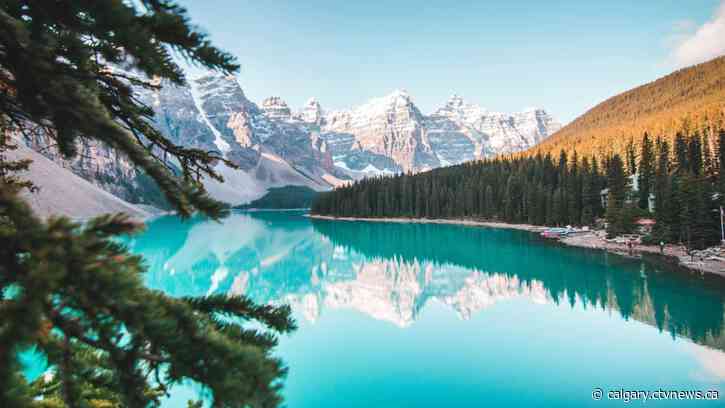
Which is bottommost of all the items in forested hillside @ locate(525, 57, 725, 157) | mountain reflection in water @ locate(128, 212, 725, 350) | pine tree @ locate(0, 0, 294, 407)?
mountain reflection in water @ locate(128, 212, 725, 350)

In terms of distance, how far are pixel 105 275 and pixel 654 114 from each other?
434 ft

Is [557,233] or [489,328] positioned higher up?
[557,233]

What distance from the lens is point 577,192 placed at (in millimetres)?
65938

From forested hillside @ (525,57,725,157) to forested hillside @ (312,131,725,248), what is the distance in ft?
18.6

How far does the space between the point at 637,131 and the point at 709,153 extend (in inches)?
935

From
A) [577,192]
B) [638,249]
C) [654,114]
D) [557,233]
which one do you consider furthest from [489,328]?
[654,114]

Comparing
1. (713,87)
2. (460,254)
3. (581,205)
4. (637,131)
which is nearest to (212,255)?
(460,254)

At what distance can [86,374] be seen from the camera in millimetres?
1786

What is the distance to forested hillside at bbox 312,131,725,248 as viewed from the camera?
3494cm

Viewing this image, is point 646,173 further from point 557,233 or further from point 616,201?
point 557,233

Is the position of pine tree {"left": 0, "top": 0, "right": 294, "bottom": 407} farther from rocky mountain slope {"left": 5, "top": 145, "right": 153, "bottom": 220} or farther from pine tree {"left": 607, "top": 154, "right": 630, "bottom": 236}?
rocky mountain slope {"left": 5, "top": 145, "right": 153, "bottom": 220}

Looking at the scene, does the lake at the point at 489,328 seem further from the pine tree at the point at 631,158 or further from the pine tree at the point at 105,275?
the pine tree at the point at 631,158

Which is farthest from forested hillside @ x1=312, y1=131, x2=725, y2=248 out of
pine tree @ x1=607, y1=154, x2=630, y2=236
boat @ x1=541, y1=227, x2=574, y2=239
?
boat @ x1=541, y1=227, x2=574, y2=239

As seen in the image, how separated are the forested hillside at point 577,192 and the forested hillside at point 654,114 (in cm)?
565
